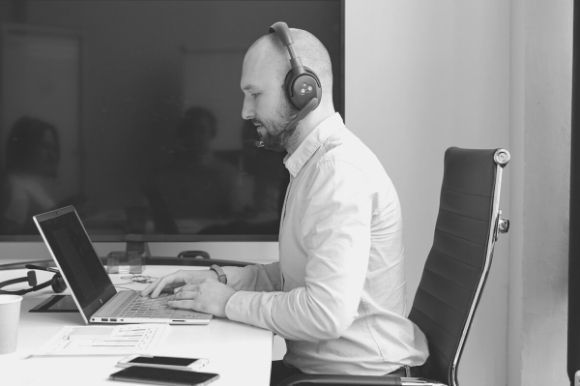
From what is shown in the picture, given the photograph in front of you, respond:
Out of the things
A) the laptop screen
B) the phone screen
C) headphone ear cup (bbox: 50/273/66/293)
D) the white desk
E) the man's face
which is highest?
the man's face

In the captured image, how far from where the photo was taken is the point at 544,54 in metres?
2.43

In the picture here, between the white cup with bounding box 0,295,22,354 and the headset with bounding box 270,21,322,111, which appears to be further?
the headset with bounding box 270,21,322,111

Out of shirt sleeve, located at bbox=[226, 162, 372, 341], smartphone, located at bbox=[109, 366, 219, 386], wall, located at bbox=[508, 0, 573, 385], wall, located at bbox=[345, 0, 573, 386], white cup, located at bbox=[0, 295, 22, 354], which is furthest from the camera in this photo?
wall, located at bbox=[345, 0, 573, 386]

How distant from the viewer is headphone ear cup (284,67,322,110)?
1553 mm

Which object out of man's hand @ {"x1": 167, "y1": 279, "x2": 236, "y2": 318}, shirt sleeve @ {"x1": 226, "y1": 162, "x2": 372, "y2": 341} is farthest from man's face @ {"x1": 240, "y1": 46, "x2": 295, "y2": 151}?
man's hand @ {"x1": 167, "y1": 279, "x2": 236, "y2": 318}

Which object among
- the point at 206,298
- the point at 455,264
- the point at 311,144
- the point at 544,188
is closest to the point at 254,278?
the point at 206,298

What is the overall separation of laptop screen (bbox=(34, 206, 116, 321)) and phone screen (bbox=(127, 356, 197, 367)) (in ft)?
1.03

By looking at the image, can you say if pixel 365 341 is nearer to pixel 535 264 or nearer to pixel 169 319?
pixel 169 319

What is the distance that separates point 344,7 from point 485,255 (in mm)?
1341

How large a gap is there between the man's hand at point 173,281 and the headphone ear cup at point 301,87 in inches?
18.7

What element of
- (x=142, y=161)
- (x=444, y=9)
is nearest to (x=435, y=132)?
(x=444, y=9)

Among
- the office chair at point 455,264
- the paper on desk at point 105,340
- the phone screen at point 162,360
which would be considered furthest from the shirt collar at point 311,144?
the phone screen at point 162,360

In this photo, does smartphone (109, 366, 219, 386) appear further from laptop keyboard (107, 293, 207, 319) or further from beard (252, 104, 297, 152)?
beard (252, 104, 297, 152)

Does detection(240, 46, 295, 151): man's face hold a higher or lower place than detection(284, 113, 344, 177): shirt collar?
higher
